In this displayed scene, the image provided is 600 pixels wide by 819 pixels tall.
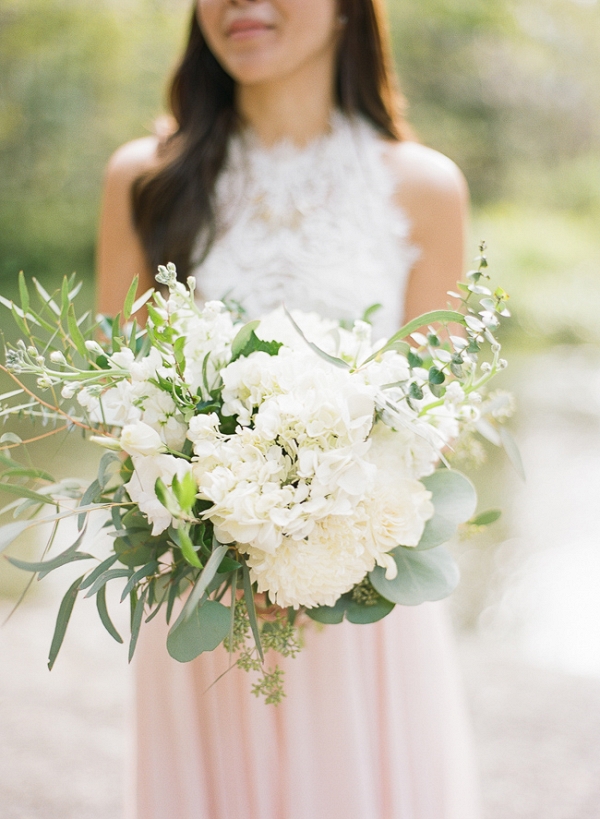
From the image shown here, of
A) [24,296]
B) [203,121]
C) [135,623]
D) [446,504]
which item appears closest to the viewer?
[135,623]

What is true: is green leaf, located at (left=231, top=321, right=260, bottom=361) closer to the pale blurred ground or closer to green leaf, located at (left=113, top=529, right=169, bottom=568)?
green leaf, located at (left=113, top=529, right=169, bottom=568)

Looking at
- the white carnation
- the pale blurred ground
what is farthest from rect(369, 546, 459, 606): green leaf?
the pale blurred ground

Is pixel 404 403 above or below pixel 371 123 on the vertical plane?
below

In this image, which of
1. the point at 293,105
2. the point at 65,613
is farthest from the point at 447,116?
the point at 65,613

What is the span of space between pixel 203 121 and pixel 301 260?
1.46 ft

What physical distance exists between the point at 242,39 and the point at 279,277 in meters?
Result: 0.51

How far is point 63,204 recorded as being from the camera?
10648 mm

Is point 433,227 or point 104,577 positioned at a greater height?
point 433,227

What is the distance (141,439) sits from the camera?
3.22 ft

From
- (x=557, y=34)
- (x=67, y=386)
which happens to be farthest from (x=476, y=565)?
(x=557, y=34)

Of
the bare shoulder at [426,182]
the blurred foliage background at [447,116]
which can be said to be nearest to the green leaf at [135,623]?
the bare shoulder at [426,182]

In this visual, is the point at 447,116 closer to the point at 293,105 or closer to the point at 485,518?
the point at 293,105

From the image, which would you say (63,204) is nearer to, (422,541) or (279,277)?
(279,277)

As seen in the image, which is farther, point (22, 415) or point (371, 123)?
point (371, 123)
